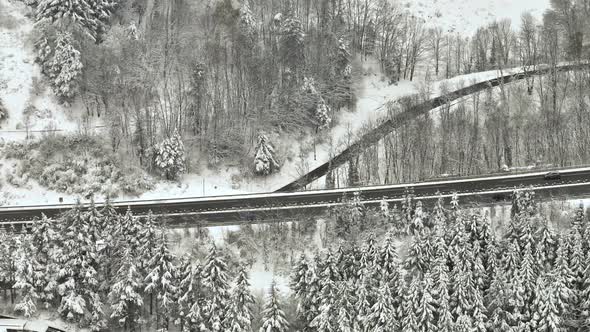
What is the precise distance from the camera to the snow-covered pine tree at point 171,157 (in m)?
86.4

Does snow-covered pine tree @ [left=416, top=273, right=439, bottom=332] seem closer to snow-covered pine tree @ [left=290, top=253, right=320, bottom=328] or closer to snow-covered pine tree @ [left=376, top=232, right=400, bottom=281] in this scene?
snow-covered pine tree @ [left=376, top=232, right=400, bottom=281]

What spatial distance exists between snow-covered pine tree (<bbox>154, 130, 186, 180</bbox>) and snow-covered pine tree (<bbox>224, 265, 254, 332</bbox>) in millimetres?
23267

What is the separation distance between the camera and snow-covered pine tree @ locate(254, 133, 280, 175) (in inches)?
3469

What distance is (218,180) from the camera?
89.1m

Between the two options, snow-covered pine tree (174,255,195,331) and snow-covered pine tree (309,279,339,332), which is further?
snow-covered pine tree (174,255,195,331)

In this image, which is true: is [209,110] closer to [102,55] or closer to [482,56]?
[102,55]

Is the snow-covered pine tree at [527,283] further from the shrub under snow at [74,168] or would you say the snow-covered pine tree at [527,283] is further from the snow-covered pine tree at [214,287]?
the shrub under snow at [74,168]

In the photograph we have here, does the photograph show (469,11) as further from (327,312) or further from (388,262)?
(327,312)

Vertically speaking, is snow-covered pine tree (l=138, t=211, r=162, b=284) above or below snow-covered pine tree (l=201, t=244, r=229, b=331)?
above

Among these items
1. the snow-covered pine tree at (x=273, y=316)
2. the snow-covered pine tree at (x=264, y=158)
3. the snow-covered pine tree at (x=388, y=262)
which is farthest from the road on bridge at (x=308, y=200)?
the snow-covered pine tree at (x=273, y=316)

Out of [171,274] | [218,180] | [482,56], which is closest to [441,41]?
[482,56]

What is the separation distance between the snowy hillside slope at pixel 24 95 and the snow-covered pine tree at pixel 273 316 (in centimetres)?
3736

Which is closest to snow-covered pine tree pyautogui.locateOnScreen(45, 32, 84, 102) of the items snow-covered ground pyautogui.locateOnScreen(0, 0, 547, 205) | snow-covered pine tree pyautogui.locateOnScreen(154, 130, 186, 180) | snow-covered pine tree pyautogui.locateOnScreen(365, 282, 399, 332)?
snow-covered ground pyautogui.locateOnScreen(0, 0, 547, 205)

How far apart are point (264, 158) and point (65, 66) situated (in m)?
24.6
